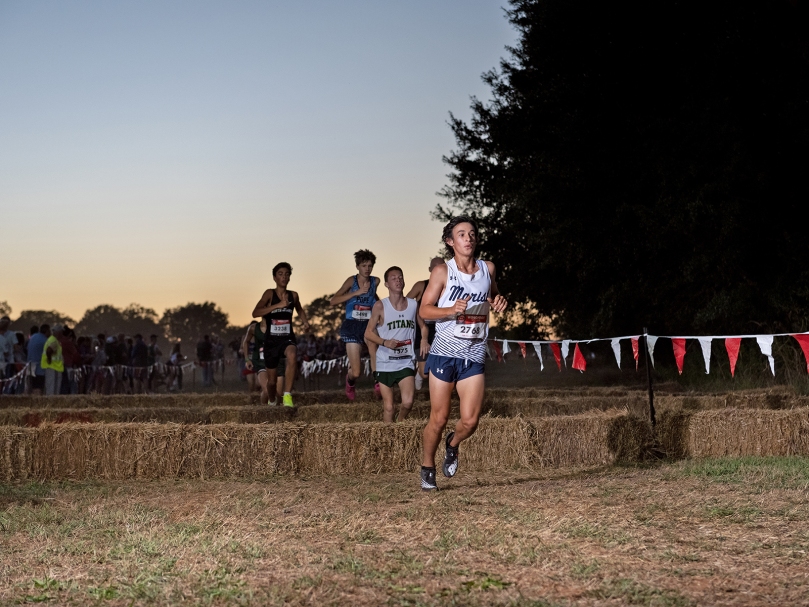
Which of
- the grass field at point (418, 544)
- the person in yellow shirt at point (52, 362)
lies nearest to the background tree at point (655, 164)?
the person in yellow shirt at point (52, 362)

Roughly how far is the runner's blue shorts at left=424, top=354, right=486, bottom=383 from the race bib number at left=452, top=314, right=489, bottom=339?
21 cm

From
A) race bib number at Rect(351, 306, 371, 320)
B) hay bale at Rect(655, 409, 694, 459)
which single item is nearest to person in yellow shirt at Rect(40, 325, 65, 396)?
race bib number at Rect(351, 306, 371, 320)

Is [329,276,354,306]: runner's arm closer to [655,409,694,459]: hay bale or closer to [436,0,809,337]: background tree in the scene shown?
[655,409,694,459]: hay bale

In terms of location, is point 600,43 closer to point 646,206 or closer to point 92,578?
point 646,206

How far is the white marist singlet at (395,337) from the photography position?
40.1 ft

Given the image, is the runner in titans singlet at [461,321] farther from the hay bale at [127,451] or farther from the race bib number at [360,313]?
the race bib number at [360,313]

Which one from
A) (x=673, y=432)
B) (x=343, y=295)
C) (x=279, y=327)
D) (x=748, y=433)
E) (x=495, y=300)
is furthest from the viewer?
(x=279, y=327)

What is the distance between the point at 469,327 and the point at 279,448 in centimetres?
297

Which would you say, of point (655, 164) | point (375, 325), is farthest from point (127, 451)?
point (655, 164)

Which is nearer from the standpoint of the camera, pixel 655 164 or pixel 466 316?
pixel 466 316

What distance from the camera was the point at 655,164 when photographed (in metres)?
24.2

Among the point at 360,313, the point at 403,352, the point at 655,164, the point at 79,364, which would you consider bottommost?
the point at 403,352

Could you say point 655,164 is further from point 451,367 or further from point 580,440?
point 451,367

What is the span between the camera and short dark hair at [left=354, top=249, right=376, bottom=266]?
14422 millimetres
